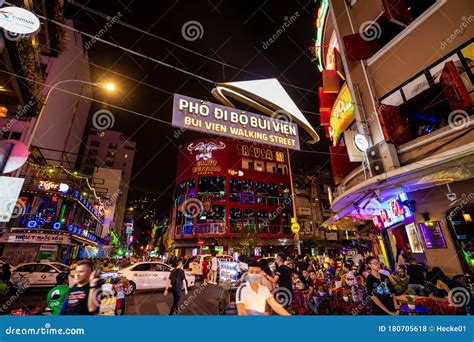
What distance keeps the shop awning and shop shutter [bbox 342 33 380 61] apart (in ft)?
19.2

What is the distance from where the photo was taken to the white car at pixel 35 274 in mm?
11422

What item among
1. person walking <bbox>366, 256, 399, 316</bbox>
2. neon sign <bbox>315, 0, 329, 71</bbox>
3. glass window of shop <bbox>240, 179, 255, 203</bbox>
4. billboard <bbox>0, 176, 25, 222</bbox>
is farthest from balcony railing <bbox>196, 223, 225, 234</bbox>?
person walking <bbox>366, 256, 399, 316</bbox>

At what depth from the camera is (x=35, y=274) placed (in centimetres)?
1186

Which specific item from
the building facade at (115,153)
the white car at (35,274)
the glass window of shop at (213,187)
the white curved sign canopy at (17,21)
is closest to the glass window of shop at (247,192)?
the glass window of shop at (213,187)

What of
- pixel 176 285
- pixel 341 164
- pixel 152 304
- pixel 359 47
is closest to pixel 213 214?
pixel 152 304

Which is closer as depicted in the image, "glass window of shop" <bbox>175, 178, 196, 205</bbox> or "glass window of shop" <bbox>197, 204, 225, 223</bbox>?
"glass window of shop" <bbox>197, 204, 225, 223</bbox>

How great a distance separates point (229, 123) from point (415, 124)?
7079 mm

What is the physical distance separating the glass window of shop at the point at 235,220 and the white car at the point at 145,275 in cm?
2126

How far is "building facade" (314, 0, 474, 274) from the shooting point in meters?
6.39

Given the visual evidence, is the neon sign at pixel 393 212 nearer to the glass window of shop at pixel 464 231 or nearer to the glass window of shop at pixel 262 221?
the glass window of shop at pixel 464 231

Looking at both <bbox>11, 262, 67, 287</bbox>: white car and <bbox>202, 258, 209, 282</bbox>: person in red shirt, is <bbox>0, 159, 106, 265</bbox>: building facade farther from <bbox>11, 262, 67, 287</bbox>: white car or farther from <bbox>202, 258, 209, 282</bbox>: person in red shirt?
<bbox>202, 258, 209, 282</bbox>: person in red shirt

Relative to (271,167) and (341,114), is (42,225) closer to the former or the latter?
(341,114)

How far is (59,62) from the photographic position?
66.7ft
